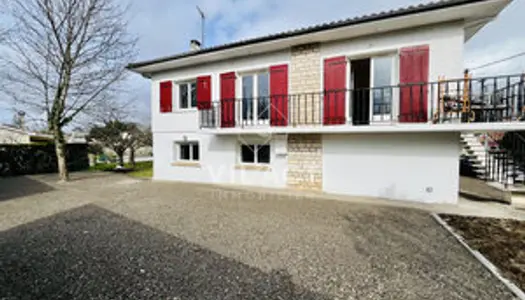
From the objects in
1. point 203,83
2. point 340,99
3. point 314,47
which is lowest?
point 340,99

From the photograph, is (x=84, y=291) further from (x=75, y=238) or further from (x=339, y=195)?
(x=339, y=195)

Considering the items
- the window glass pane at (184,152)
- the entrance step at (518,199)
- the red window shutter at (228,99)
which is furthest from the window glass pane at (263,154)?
the entrance step at (518,199)

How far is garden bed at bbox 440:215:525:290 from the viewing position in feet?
9.37

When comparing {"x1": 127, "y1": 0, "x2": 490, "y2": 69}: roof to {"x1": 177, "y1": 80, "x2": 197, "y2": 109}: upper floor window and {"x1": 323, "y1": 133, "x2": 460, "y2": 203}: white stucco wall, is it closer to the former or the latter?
{"x1": 177, "y1": 80, "x2": 197, "y2": 109}: upper floor window

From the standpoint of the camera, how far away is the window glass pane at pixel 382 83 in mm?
6426

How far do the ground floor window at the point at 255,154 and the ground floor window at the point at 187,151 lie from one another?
227cm

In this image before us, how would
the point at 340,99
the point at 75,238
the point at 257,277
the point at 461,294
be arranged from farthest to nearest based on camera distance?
the point at 340,99
the point at 75,238
the point at 257,277
the point at 461,294

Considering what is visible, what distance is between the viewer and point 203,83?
28.7ft

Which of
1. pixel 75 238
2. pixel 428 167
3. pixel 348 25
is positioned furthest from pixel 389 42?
pixel 75 238

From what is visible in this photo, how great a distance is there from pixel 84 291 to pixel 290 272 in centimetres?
238

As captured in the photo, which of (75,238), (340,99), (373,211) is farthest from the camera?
(340,99)

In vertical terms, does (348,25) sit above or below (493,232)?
above

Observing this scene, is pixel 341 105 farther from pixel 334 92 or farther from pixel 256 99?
pixel 256 99

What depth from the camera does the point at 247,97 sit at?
27.2ft
